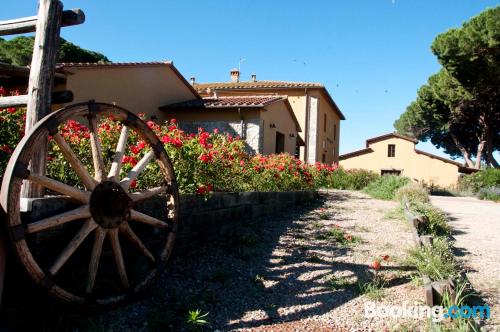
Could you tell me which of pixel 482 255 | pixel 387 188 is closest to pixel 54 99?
pixel 482 255

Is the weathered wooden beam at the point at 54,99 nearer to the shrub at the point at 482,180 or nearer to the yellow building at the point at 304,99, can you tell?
the yellow building at the point at 304,99

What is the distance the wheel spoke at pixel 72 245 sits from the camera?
8.21 ft

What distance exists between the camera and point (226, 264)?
4.11 metres

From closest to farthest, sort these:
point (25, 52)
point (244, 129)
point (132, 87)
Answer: point (132, 87)
point (244, 129)
point (25, 52)

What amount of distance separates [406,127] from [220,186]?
42.6 meters

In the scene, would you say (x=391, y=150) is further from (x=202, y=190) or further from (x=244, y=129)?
(x=202, y=190)

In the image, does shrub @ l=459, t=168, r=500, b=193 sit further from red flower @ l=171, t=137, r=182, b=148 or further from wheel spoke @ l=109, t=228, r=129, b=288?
wheel spoke @ l=109, t=228, r=129, b=288

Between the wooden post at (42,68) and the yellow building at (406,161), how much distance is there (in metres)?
29.8

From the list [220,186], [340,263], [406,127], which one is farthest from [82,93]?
[406,127]

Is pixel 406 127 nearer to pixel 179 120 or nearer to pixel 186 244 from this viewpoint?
pixel 179 120

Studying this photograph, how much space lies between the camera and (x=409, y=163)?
3094 centimetres

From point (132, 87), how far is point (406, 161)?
24.7 meters

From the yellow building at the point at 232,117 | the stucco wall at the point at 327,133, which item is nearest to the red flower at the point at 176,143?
the yellow building at the point at 232,117

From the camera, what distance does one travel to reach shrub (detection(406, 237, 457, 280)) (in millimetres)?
3720
